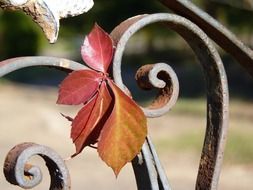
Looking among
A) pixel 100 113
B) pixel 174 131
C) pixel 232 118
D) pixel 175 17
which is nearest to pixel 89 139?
pixel 100 113

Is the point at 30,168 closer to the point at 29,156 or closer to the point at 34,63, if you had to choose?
the point at 29,156

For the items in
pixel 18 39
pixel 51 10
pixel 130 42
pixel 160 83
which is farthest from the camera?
pixel 18 39

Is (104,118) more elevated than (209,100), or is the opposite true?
(209,100)

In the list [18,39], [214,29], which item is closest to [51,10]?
[214,29]

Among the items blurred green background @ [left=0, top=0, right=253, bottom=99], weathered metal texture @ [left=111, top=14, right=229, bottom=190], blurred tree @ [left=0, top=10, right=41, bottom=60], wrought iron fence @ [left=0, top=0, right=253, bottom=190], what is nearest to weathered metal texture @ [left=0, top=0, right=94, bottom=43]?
wrought iron fence @ [left=0, top=0, right=253, bottom=190]

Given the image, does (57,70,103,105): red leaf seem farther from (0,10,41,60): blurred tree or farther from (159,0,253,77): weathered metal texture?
(0,10,41,60): blurred tree

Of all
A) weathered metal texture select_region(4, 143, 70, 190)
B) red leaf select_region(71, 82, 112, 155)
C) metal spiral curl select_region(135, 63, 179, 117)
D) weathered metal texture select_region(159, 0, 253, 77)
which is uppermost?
weathered metal texture select_region(159, 0, 253, 77)

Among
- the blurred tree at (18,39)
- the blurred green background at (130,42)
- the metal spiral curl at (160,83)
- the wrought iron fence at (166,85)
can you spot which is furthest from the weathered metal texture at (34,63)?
the blurred tree at (18,39)
